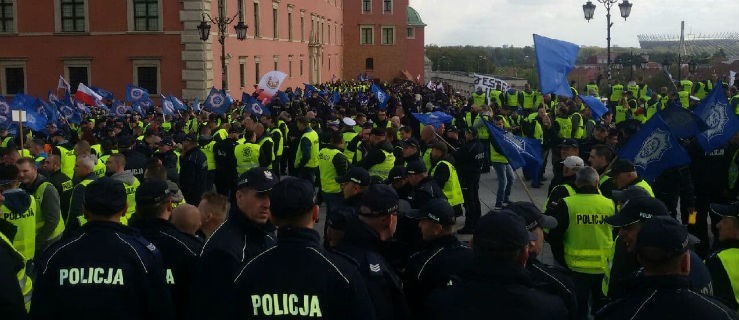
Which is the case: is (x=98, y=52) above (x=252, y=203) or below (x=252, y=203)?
above

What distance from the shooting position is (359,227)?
496 centimetres

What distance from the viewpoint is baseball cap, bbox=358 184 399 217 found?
5.25 meters

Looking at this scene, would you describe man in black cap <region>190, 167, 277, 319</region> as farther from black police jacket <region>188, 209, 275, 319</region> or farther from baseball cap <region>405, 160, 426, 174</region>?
baseball cap <region>405, 160, 426, 174</region>

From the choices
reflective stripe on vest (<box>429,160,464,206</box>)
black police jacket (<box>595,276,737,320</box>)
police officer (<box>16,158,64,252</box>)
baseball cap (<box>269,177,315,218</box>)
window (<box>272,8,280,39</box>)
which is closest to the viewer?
black police jacket (<box>595,276,737,320</box>)

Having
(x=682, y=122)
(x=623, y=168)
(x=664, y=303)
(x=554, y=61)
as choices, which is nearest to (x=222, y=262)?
(x=664, y=303)

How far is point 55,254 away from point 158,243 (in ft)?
2.36

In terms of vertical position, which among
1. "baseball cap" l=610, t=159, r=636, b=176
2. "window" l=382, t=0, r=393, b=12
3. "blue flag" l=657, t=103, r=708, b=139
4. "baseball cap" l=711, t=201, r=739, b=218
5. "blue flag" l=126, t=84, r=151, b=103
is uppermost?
"window" l=382, t=0, r=393, b=12

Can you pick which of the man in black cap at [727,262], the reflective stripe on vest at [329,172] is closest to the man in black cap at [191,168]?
the reflective stripe on vest at [329,172]

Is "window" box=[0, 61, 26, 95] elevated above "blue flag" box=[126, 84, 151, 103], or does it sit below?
above

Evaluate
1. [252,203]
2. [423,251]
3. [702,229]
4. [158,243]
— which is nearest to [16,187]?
[158,243]

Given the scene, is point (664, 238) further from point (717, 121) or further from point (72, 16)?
point (72, 16)

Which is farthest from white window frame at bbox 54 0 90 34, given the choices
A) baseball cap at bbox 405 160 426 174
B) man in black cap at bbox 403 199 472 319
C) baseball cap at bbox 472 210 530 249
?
baseball cap at bbox 472 210 530 249

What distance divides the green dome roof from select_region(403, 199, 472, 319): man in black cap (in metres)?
80.0

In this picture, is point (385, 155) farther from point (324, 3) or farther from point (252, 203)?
point (324, 3)
